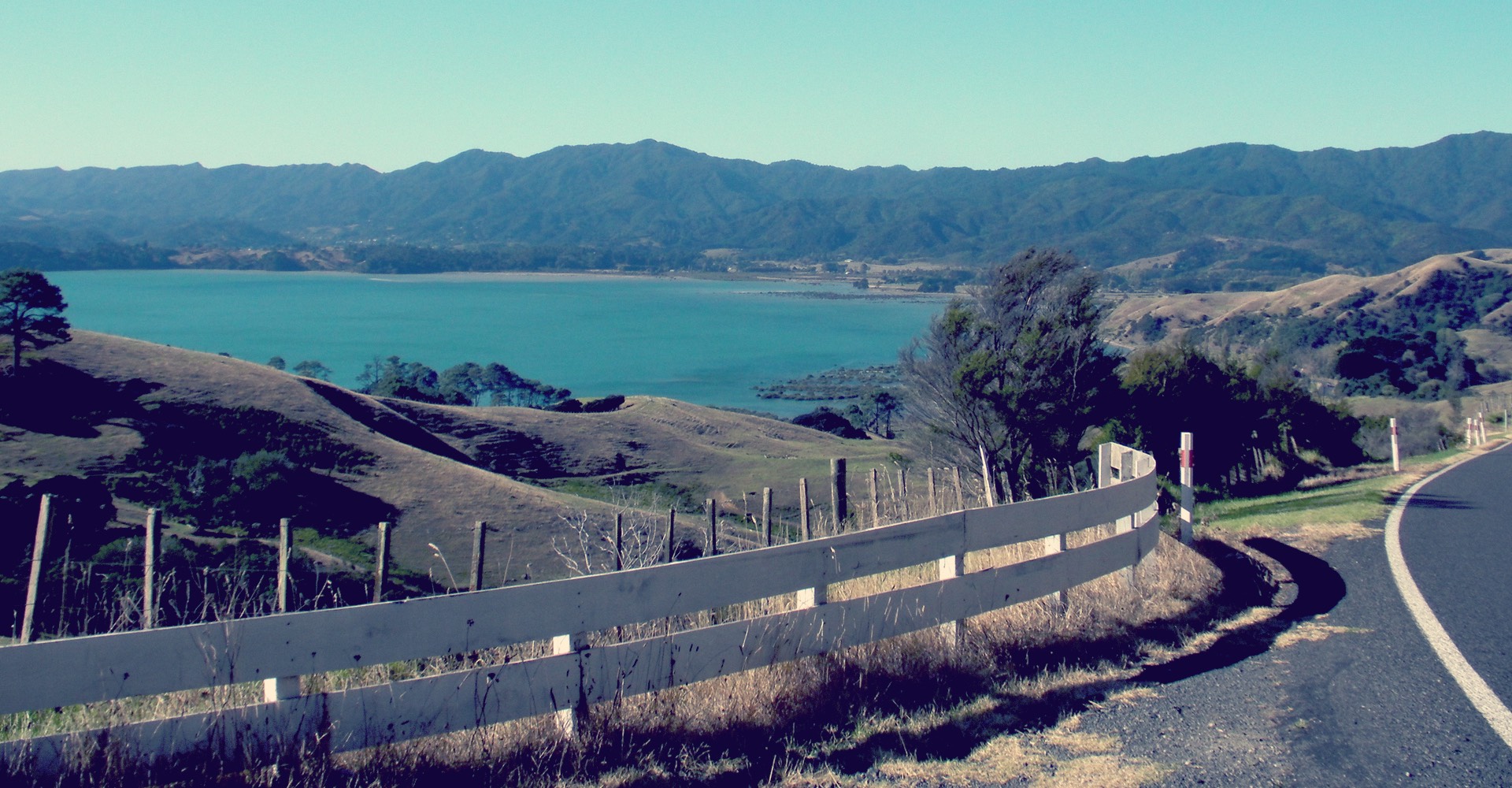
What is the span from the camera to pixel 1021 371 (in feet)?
77.6

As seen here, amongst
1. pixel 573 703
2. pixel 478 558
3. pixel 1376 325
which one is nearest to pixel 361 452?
pixel 478 558

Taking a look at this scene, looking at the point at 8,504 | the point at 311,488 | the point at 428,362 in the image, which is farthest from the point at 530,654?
the point at 428,362

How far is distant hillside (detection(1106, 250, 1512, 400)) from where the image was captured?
70.2 metres

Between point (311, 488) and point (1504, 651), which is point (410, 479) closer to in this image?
point (311, 488)

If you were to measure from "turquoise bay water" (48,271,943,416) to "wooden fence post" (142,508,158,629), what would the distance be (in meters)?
81.7

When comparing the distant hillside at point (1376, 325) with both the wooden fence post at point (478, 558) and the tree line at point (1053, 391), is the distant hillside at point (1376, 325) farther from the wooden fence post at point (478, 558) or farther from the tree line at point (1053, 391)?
the wooden fence post at point (478, 558)

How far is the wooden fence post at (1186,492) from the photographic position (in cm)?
779

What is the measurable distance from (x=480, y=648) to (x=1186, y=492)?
5696mm

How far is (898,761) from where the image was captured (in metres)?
4.13

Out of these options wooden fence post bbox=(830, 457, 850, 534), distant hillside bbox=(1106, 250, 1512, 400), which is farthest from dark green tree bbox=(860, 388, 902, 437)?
wooden fence post bbox=(830, 457, 850, 534)

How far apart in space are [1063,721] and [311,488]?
99.2 feet

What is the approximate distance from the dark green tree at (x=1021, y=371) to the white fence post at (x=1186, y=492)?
46.6ft

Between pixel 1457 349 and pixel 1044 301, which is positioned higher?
pixel 1044 301

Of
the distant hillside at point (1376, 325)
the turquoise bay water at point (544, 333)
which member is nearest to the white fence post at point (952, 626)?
the distant hillside at point (1376, 325)
